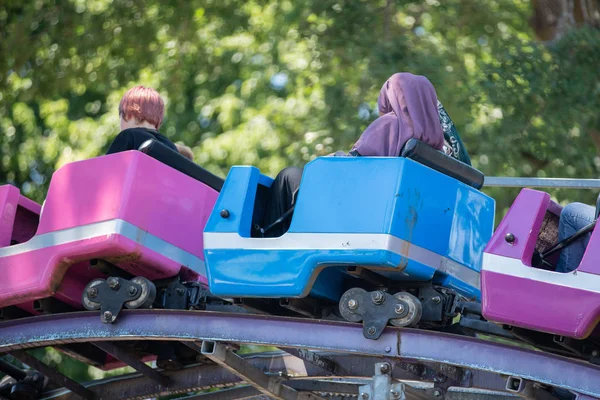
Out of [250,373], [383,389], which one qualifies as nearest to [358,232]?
[383,389]

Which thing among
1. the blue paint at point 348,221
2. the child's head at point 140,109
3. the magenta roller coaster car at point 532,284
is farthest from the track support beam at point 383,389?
the child's head at point 140,109

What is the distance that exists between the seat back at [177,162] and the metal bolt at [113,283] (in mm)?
601

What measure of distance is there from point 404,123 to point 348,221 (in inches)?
21.3

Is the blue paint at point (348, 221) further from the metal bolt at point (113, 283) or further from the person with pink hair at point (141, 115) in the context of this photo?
the person with pink hair at point (141, 115)

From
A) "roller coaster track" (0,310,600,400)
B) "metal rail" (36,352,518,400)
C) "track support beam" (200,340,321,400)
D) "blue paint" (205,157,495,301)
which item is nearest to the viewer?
"roller coaster track" (0,310,600,400)

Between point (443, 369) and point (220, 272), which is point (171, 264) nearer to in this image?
point (220, 272)

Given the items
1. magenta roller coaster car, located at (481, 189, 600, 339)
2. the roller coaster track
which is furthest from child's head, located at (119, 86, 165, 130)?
magenta roller coaster car, located at (481, 189, 600, 339)

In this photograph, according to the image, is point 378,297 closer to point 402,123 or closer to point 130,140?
point 402,123

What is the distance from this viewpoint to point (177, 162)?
595 cm

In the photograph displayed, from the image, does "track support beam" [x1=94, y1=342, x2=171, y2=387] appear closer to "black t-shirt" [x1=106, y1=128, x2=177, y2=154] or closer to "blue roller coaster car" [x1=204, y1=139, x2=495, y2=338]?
"black t-shirt" [x1=106, y1=128, x2=177, y2=154]

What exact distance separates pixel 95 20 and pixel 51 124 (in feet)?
5.04

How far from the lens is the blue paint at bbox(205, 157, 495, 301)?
4.99 metres

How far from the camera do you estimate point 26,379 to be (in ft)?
23.2

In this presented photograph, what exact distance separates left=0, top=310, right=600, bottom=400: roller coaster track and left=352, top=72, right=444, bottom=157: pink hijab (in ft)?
2.52
